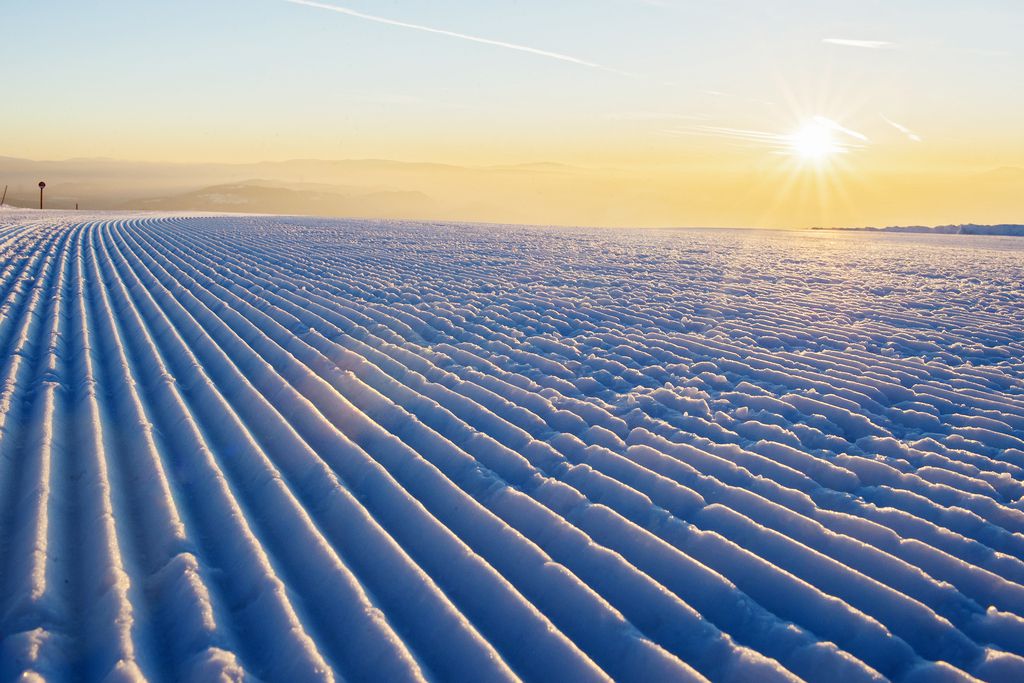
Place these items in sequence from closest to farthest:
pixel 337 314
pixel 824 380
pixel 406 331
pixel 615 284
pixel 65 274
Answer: pixel 824 380 → pixel 406 331 → pixel 337 314 → pixel 65 274 → pixel 615 284

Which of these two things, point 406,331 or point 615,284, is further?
point 615,284

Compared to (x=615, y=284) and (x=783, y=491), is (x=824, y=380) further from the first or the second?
(x=615, y=284)

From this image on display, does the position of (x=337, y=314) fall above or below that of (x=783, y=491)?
above

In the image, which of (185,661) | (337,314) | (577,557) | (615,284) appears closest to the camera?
(185,661)

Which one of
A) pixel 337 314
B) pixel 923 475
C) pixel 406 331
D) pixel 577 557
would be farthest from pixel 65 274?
pixel 923 475

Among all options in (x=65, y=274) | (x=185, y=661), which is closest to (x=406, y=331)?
(x=185, y=661)

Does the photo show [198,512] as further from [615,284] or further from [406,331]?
[615,284]
